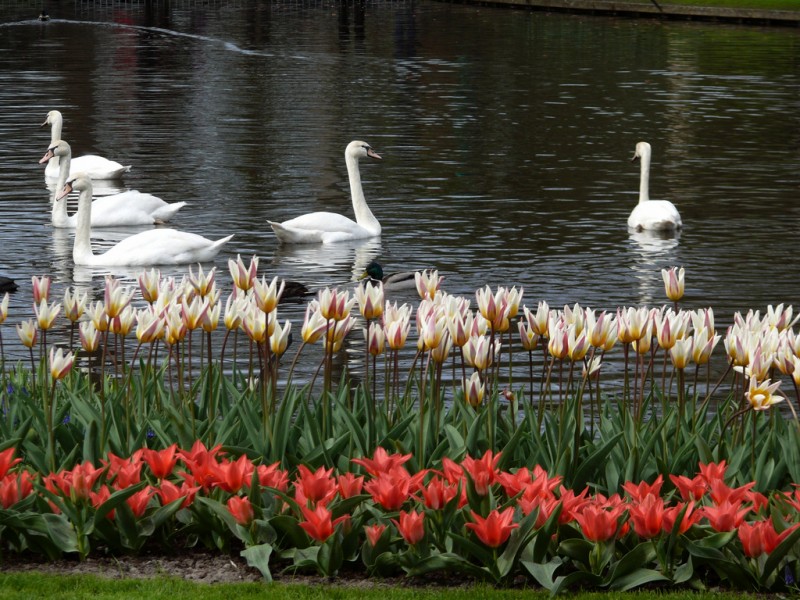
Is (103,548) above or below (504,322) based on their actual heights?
below

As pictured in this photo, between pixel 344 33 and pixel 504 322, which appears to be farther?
pixel 344 33

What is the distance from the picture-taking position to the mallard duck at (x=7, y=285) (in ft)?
44.6

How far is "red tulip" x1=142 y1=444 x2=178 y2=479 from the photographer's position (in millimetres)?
6453

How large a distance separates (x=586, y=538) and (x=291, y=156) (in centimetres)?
1757

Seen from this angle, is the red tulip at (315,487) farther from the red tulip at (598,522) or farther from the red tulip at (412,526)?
the red tulip at (598,522)

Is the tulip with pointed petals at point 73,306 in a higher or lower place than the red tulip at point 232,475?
higher

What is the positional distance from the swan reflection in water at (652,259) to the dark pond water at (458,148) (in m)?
0.05

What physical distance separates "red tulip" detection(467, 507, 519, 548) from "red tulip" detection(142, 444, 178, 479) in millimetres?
1360

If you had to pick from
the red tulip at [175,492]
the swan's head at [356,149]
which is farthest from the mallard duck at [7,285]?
the red tulip at [175,492]

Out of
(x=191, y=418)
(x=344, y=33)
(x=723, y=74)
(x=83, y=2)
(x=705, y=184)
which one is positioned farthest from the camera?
(x=83, y=2)

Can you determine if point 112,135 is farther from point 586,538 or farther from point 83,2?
point 83,2

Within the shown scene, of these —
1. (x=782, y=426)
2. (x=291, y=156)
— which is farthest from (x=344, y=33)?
(x=782, y=426)

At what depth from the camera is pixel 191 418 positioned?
22.9 ft

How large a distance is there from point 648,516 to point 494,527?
604 millimetres
